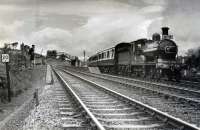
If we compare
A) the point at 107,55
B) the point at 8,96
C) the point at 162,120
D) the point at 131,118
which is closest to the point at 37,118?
the point at 131,118

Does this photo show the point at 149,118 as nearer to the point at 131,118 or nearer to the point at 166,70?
the point at 131,118

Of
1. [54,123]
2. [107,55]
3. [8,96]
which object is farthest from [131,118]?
[107,55]

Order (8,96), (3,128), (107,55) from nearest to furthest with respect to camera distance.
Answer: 1. (3,128)
2. (8,96)
3. (107,55)

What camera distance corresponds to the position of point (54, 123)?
370 inches

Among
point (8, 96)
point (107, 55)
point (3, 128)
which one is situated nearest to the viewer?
point (3, 128)

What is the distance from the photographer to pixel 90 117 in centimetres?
945

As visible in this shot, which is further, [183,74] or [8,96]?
[183,74]

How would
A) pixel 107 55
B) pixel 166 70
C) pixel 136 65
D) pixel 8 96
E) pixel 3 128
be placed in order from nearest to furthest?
pixel 3 128
pixel 8 96
pixel 166 70
pixel 136 65
pixel 107 55

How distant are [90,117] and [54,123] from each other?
0.96 metres

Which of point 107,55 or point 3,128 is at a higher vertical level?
point 107,55

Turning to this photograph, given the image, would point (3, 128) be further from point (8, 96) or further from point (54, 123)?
point (8, 96)

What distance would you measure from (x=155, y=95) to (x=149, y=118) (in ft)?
24.5

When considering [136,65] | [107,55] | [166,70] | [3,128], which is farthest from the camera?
[107,55]

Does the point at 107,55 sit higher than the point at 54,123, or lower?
higher
